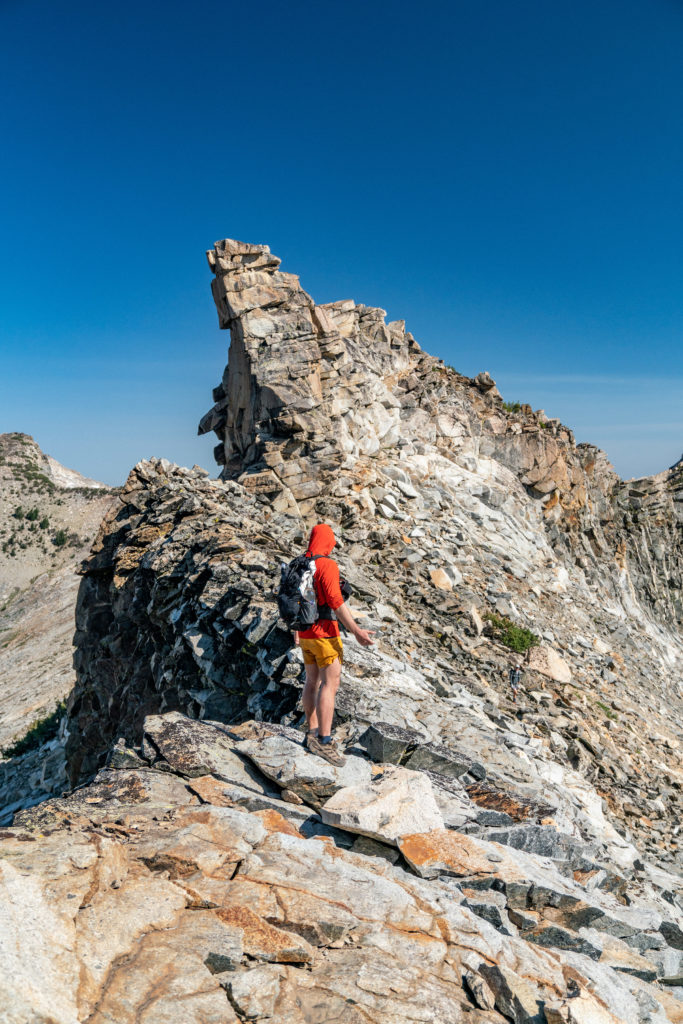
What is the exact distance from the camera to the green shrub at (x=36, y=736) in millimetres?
21750

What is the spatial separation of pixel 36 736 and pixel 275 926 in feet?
71.4

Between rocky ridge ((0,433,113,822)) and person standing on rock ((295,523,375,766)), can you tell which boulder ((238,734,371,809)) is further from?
rocky ridge ((0,433,113,822))

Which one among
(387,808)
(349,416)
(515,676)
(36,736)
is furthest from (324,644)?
(36,736)

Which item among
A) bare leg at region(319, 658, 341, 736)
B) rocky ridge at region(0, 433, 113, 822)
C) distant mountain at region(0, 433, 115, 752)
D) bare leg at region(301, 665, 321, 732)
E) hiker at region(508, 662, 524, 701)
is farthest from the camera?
distant mountain at region(0, 433, 115, 752)

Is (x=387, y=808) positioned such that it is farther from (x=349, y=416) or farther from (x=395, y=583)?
(x=349, y=416)

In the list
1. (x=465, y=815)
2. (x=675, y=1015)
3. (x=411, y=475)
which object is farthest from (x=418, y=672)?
(x=411, y=475)

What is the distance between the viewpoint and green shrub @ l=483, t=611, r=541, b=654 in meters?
14.0

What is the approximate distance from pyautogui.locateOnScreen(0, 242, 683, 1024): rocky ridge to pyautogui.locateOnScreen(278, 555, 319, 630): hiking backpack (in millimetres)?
1207

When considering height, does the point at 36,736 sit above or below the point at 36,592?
below

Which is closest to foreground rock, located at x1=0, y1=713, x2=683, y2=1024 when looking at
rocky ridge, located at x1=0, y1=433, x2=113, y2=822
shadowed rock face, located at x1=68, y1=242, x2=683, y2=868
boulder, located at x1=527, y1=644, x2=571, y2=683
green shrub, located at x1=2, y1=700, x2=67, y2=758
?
shadowed rock face, located at x1=68, y1=242, x2=683, y2=868

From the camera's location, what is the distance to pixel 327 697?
22.3 feet

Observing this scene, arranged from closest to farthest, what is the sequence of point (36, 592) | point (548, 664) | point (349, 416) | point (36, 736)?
point (548, 664) < point (349, 416) < point (36, 736) < point (36, 592)

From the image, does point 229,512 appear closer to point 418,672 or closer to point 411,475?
point 418,672

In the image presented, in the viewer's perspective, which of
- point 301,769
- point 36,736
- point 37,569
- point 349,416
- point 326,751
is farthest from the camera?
point 37,569
